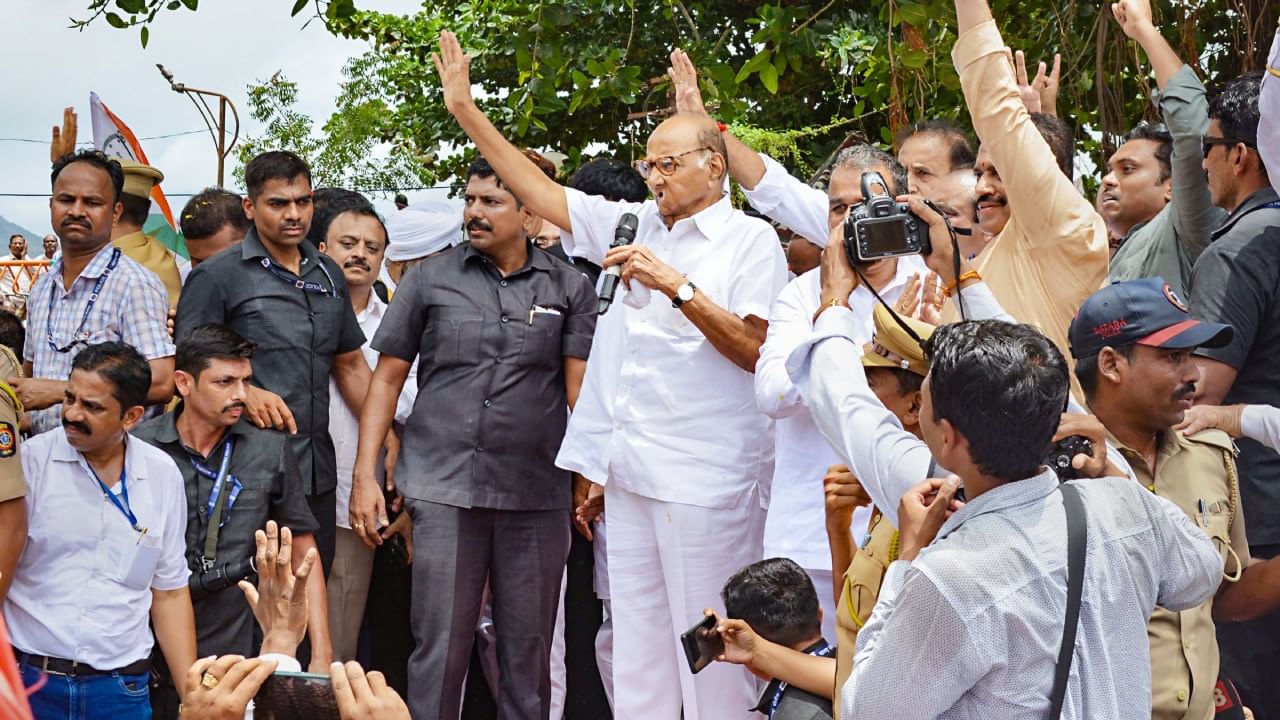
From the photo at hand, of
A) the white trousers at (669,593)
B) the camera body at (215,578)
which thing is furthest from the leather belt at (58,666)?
the white trousers at (669,593)

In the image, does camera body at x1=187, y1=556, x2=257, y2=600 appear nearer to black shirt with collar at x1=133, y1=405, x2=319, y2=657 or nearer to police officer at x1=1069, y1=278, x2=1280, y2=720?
black shirt with collar at x1=133, y1=405, x2=319, y2=657

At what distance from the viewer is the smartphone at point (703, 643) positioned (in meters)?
3.62

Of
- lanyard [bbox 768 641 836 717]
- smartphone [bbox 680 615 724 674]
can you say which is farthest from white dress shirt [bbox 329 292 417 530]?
lanyard [bbox 768 641 836 717]

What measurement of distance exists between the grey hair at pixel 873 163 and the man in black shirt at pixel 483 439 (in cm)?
122

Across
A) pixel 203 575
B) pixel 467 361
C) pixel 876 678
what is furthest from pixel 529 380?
pixel 876 678

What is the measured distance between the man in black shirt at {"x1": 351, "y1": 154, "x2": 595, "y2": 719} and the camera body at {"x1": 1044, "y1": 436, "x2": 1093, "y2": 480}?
2722mm

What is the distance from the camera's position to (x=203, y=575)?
15.4ft

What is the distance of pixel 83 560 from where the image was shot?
14.5 feet

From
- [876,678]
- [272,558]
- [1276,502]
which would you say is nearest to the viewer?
[876,678]

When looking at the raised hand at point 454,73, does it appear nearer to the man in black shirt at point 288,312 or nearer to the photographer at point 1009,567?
the man in black shirt at point 288,312

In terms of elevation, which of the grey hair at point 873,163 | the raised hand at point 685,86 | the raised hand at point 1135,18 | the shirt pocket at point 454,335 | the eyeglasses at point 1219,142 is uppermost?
the raised hand at point 1135,18

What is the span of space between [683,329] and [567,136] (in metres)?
6.12

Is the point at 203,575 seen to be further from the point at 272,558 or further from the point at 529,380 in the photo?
the point at 272,558

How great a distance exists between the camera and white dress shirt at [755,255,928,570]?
12.8 feet
